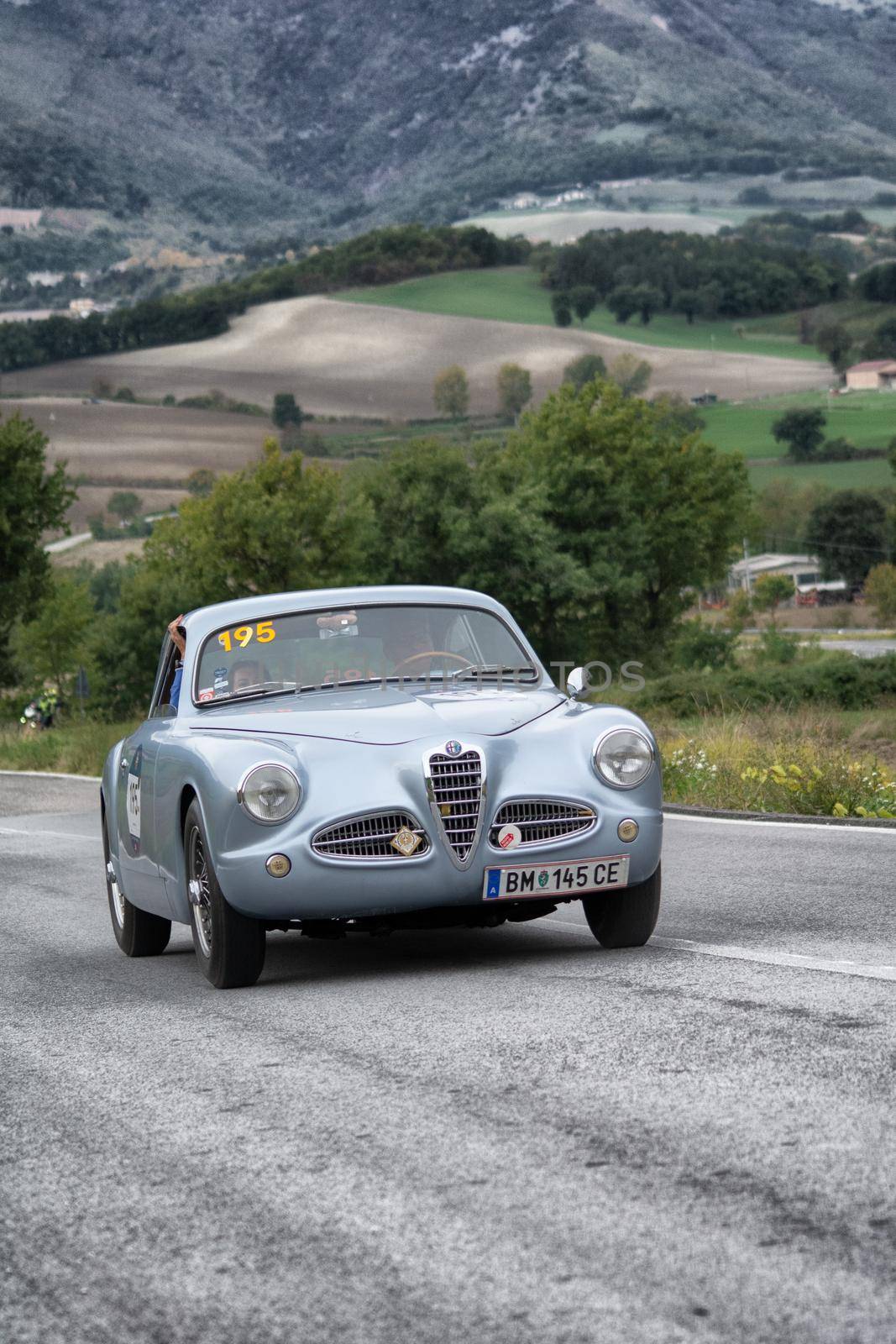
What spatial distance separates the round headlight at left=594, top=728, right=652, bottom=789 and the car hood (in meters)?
0.35

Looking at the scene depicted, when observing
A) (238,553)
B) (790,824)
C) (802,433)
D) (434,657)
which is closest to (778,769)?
(790,824)

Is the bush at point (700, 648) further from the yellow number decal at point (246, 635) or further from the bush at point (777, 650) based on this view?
the yellow number decal at point (246, 635)

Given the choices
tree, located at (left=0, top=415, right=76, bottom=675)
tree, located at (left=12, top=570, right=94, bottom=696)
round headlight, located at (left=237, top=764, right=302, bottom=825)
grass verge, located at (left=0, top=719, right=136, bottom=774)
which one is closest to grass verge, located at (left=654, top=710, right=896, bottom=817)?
round headlight, located at (left=237, top=764, right=302, bottom=825)

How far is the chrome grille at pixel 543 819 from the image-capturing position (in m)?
7.55

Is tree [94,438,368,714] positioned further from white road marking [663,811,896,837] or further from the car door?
the car door

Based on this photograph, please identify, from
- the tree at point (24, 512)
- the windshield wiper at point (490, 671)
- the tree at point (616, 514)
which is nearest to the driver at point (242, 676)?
the windshield wiper at point (490, 671)

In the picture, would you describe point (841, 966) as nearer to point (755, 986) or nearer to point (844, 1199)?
point (755, 986)

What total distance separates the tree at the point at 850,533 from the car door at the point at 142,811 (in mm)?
148657

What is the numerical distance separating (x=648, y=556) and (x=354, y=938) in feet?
281

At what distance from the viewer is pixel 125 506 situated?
554ft

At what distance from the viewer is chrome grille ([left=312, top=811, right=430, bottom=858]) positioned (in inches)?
294

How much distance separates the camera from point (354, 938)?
31.2ft

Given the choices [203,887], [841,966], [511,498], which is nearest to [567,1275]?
[841,966]

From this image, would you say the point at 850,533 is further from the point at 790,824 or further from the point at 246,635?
the point at 246,635
